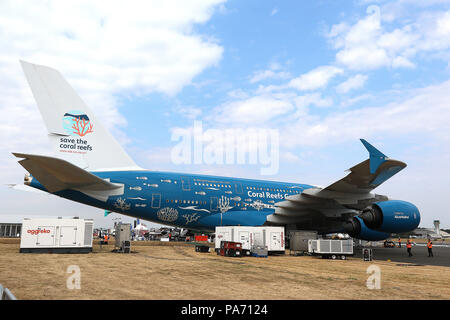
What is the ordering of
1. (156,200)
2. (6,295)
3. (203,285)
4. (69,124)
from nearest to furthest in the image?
1. (6,295)
2. (203,285)
3. (69,124)
4. (156,200)

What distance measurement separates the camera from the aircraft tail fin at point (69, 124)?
59.3 feet

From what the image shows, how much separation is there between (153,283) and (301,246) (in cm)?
1454

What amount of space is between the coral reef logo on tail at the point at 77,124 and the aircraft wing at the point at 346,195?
40.6 feet

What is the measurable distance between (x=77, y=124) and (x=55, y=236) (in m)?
6.10

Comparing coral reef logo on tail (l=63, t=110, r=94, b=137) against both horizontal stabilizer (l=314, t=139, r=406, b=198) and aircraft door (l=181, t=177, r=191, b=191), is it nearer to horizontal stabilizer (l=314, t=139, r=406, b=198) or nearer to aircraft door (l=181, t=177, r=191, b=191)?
aircraft door (l=181, t=177, r=191, b=191)

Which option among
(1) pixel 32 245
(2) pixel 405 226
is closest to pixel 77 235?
(1) pixel 32 245

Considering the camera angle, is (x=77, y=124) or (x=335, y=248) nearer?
(x=335, y=248)

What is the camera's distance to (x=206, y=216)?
22234mm

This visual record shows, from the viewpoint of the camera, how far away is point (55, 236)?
58.4ft

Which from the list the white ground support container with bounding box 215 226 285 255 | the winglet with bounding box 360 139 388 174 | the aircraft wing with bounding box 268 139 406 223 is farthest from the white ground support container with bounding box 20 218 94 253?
the winglet with bounding box 360 139 388 174

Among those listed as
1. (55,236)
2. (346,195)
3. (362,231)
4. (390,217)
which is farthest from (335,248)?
(55,236)

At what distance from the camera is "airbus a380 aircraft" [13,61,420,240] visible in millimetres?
17625

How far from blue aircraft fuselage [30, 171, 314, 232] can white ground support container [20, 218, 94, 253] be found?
4.57 ft

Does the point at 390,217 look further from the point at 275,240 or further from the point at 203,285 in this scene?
the point at 203,285
